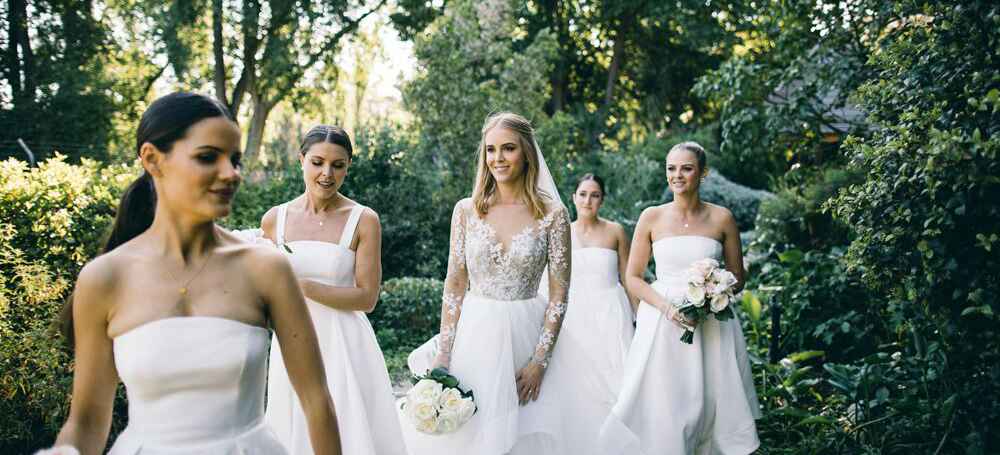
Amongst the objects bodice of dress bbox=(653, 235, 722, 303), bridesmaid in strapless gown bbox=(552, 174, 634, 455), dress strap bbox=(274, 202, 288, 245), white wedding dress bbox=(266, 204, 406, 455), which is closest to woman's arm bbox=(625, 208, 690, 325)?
bodice of dress bbox=(653, 235, 722, 303)

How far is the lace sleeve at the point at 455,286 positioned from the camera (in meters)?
4.70

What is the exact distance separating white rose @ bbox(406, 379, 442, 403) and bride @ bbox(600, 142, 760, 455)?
1.51 meters

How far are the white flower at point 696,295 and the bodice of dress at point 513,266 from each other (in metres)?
1.23

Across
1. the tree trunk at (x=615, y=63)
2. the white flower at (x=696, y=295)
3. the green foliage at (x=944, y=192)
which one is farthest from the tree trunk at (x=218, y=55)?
the green foliage at (x=944, y=192)

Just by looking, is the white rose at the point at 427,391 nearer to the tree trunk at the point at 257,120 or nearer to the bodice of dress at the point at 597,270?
the bodice of dress at the point at 597,270

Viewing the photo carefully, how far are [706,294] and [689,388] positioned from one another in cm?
76

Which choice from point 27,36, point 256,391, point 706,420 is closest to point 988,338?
point 706,420

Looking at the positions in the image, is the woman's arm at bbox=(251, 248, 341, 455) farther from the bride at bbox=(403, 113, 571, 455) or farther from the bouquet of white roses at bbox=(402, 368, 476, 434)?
the bride at bbox=(403, 113, 571, 455)

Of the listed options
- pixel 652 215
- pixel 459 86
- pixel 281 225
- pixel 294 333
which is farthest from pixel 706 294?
pixel 459 86

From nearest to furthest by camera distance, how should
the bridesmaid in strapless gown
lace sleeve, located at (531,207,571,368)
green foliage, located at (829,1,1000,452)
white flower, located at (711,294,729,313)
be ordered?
green foliage, located at (829,1,1000,452) → lace sleeve, located at (531,207,571,368) → white flower, located at (711,294,729,313) → the bridesmaid in strapless gown

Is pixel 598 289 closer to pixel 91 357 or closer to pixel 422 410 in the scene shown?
pixel 422 410

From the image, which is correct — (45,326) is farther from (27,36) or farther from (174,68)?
(174,68)

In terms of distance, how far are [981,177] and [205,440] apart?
3.74 m

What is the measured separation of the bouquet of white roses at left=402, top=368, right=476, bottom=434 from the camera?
4.21m
